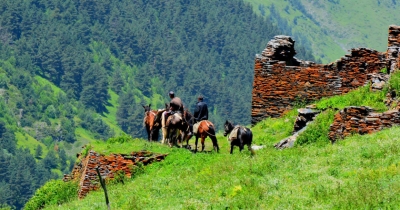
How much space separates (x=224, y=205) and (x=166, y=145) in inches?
521

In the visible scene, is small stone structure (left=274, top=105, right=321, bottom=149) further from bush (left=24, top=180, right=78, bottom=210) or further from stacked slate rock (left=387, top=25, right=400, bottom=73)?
bush (left=24, top=180, right=78, bottom=210)

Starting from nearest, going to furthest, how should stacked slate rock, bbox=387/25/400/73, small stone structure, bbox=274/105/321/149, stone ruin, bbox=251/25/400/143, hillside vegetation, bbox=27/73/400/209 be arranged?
hillside vegetation, bbox=27/73/400/209 < small stone structure, bbox=274/105/321/149 < stacked slate rock, bbox=387/25/400/73 < stone ruin, bbox=251/25/400/143

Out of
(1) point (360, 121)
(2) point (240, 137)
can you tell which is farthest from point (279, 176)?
(2) point (240, 137)

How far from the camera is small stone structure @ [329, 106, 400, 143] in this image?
33.1 m

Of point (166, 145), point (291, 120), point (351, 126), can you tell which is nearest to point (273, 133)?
point (291, 120)

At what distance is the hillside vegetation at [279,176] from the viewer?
25.3 meters

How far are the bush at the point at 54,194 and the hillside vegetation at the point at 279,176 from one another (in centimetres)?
34

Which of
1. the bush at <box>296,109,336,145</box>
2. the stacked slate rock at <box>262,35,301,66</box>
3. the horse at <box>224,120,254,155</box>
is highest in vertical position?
the stacked slate rock at <box>262,35,301,66</box>

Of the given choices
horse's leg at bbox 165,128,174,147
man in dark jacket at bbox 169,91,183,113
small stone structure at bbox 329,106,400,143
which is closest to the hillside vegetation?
small stone structure at bbox 329,106,400,143

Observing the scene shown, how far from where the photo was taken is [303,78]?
46000 mm

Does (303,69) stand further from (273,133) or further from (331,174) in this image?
(331,174)

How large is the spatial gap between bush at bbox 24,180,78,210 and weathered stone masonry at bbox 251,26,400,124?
11.0 meters

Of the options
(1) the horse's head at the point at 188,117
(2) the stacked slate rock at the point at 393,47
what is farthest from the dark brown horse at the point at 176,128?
(2) the stacked slate rock at the point at 393,47

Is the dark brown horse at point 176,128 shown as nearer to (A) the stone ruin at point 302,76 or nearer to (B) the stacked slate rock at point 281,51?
(A) the stone ruin at point 302,76
